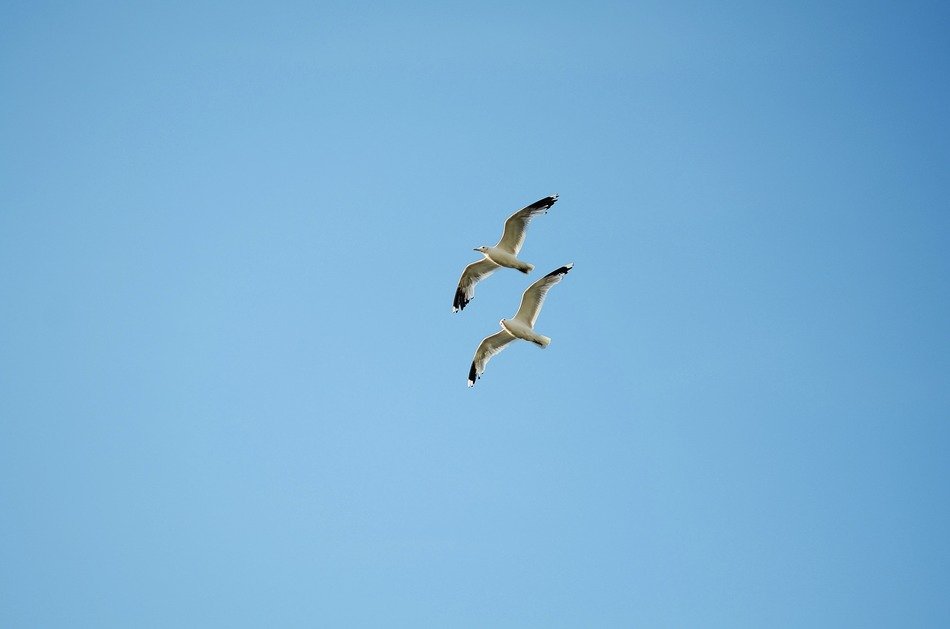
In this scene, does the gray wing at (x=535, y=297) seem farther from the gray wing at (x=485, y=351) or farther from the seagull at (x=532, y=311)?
the gray wing at (x=485, y=351)

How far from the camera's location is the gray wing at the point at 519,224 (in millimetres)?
28875

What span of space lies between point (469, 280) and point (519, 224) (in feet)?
7.40

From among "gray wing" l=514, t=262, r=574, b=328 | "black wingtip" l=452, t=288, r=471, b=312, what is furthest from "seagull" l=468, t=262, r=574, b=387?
"black wingtip" l=452, t=288, r=471, b=312

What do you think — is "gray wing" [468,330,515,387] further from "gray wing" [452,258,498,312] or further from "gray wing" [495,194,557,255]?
"gray wing" [495,194,557,255]

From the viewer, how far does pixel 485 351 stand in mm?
30953

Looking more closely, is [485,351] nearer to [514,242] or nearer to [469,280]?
[469,280]

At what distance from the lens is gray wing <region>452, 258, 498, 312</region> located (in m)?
30.5

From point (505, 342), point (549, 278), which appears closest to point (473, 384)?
point (505, 342)

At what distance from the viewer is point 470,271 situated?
30547mm

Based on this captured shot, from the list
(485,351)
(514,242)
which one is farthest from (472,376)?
(514,242)

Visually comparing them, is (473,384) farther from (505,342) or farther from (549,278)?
(549,278)

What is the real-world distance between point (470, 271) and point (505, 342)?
5.99 feet

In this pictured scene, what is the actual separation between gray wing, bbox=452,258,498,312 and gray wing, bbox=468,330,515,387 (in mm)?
994

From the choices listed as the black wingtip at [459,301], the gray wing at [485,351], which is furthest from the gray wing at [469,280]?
the gray wing at [485,351]
